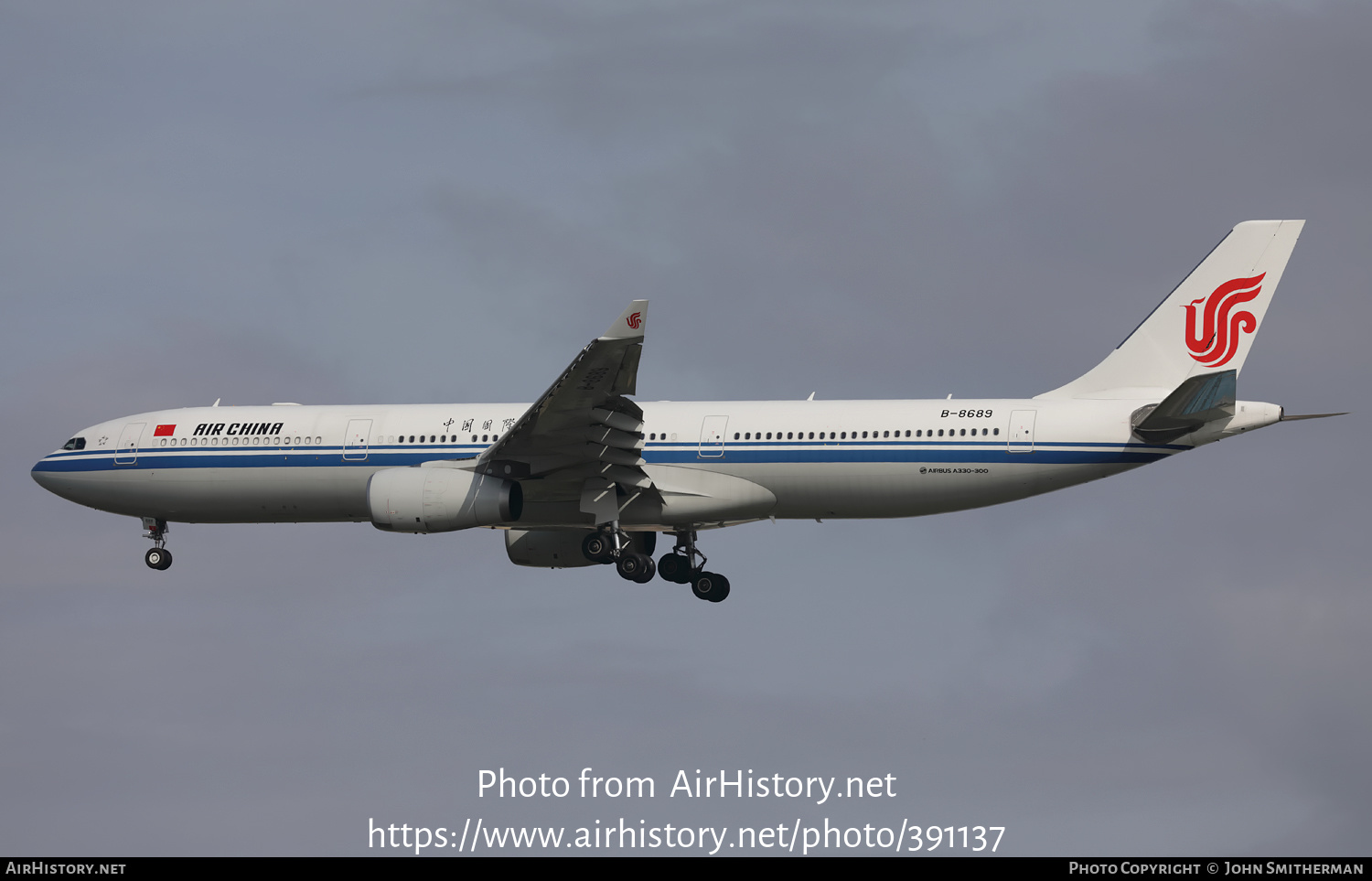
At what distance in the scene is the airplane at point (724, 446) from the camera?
35.4 meters

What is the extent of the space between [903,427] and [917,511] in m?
2.00

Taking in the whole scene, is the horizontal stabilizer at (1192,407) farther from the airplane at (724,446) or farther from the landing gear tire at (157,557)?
the landing gear tire at (157,557)

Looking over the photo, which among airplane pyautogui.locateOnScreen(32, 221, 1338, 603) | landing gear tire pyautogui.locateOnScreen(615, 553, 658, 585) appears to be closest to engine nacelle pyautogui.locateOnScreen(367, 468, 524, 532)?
airplane pyautogui.locateOnScreen(32, 221, 1338, 603)

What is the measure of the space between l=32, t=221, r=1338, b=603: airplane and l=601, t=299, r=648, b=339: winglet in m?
0.04

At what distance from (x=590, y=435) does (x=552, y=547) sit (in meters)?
7.81

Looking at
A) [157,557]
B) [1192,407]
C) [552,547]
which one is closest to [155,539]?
[157,557]

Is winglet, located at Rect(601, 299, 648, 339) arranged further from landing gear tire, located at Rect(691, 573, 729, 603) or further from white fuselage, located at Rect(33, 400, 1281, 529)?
landing gear tire, located at Rect(691, 573, 729, 603)

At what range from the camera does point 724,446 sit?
38.1 m

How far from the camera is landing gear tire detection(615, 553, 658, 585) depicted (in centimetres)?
3900

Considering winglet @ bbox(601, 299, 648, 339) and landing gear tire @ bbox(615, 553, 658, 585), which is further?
landing gear tire @ bbox(615, 553, 658, 585)

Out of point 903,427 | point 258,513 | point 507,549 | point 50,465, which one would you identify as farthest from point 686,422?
point 50,465

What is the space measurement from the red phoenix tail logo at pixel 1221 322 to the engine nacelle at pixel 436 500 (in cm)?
1613

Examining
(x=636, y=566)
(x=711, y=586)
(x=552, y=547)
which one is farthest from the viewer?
(x=552, y=547)

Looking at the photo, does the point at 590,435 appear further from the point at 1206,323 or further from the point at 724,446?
the point at 1206,323
